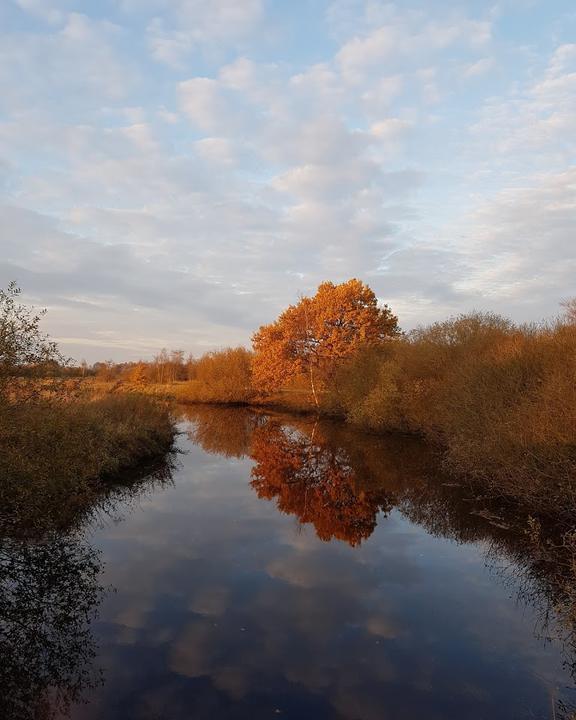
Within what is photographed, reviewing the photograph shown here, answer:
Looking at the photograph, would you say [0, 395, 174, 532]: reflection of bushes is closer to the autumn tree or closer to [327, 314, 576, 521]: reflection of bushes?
[327, 314, 576, 521]: reflection of bushes

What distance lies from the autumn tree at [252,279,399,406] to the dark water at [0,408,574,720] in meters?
25.3

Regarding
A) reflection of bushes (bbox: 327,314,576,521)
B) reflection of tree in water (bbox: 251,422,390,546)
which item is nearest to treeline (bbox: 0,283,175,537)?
reflection of tree in water (bbox: 251,422,390,546)

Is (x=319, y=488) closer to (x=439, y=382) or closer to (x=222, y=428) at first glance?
(x=439, y=382)

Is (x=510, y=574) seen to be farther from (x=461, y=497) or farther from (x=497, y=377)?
(x=497, y=377)

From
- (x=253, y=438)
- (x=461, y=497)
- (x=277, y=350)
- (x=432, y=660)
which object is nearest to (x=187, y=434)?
(x=253, y=438)

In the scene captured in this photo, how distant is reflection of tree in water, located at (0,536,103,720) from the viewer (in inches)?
235

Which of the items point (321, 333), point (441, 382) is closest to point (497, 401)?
point (441, 382)

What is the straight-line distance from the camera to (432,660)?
696 cm

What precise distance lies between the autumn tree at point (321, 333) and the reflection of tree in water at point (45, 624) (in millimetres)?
30487

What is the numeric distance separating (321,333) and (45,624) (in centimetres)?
3422

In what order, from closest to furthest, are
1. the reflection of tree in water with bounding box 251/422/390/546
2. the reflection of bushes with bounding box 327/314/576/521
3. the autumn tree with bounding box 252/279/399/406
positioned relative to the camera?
1. the reflection of bushes with bounding box 327/314/576/521
2. the reflection of tree in water with bounding box 251/422/390/546
3. the autumn tree with bounding box 252/279/399/406

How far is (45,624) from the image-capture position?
749cm

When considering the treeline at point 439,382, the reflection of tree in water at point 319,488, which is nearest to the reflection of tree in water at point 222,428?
the reflection of tree in water at point 319,488

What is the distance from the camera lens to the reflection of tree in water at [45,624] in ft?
19.6
